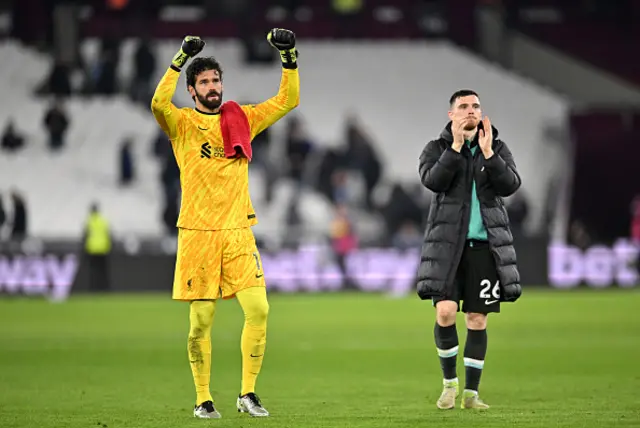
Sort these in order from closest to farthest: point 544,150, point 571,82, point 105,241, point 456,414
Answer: point 456,414, point 105,241, point 544,150, point 571,82

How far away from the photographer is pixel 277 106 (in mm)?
9867

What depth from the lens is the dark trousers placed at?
29562mm

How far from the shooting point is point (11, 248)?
1184 inches

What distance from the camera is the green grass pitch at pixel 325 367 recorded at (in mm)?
9625

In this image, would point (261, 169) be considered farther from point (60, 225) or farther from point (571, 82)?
point (571, 82)

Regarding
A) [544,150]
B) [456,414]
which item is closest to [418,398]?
[456,414]

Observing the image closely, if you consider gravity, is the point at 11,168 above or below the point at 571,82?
below

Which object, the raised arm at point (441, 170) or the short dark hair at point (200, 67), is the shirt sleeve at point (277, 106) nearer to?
the short dark hair at point (200, 67)

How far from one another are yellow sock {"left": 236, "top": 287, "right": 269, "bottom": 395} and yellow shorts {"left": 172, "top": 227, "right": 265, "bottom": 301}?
0.07 metres

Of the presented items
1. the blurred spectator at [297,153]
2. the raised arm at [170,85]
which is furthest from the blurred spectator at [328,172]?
the raised arm at [170,85]

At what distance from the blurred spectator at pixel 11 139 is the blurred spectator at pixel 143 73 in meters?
3.06

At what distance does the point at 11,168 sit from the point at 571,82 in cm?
1535

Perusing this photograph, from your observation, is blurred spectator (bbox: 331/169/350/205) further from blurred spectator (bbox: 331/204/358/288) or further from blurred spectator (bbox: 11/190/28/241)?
blurred spectator (bbox: 11/190/28/241)

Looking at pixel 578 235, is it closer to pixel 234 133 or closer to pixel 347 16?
pixel 347 16
